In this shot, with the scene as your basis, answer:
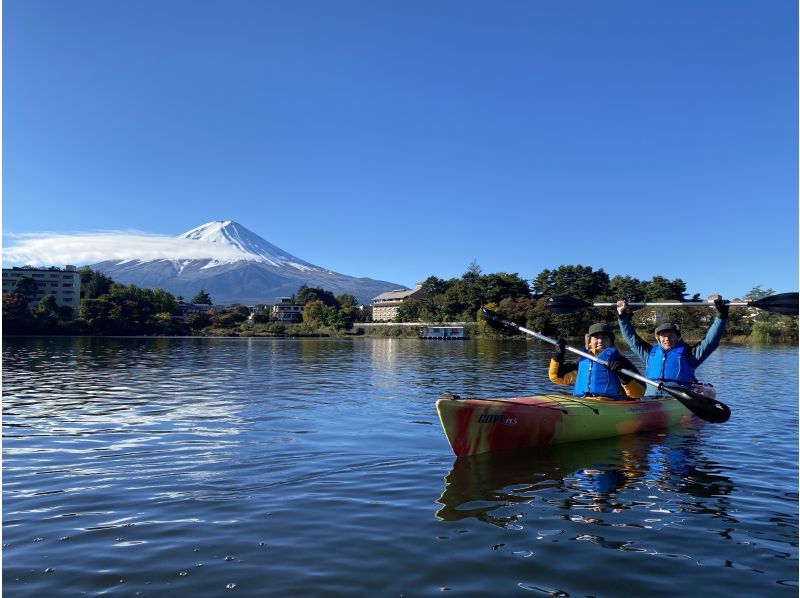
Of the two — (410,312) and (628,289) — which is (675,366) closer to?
(628,289)

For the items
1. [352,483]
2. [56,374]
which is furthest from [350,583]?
[56,374]

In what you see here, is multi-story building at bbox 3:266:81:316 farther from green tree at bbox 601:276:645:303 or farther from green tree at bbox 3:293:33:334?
green tree at bbox 601:276:645:303

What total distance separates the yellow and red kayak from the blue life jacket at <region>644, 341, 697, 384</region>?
2.05 feet

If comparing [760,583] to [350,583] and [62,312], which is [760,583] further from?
[62,312]

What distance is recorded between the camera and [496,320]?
50.0 feet

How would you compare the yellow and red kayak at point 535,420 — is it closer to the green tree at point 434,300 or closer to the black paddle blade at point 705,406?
the black paddle blade at point 705,406

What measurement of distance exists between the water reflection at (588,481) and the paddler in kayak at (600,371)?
1.13 m

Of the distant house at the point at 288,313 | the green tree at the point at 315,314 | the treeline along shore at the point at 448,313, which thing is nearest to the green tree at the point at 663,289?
the treeline along shore at the point at 448,313

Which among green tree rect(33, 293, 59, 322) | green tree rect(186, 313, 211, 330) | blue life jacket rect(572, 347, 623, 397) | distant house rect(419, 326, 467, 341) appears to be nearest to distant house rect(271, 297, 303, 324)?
green tree rect(186, 313, 211, 330)

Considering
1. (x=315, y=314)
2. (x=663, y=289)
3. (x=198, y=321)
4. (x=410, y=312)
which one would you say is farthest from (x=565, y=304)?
(x=198, y=321)

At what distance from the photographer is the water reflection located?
307 inches

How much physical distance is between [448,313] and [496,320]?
9883 centimetres

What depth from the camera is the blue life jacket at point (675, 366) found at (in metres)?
12.7

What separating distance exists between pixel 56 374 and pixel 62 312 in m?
86.5
